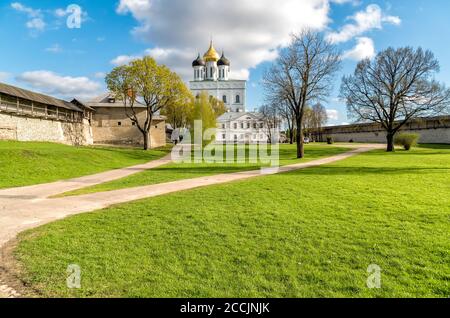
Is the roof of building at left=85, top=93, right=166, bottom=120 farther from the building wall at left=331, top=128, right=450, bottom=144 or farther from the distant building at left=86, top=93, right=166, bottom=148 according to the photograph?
the building wall at left=331, top=128, right=450, bottom=144

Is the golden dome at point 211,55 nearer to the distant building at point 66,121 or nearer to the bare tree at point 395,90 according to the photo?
the distant building at point 66,121

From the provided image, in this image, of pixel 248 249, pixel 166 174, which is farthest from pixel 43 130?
pixel 248 249

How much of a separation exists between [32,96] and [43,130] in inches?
167

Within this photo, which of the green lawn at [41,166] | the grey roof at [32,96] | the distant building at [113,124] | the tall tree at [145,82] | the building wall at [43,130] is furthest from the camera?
the distant building at [113,124]

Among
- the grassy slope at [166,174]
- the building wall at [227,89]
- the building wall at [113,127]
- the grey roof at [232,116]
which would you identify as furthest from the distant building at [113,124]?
the building wall at [227,89]

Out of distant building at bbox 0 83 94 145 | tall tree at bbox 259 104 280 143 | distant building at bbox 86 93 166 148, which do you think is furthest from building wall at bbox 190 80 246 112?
distant building at bbox 0 83 94 145

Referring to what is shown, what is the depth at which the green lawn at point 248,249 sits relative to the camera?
12.5 feet

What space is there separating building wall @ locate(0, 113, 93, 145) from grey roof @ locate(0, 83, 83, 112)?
86.9 inches

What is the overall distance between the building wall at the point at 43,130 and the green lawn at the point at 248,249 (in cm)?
2968

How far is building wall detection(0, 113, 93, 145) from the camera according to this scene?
2989 centimetres

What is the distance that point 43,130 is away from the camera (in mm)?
35562

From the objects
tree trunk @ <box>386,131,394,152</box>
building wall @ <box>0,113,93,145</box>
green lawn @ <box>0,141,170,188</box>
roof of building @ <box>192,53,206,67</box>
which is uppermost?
roof of building @ <box>192,53,206,67</box>

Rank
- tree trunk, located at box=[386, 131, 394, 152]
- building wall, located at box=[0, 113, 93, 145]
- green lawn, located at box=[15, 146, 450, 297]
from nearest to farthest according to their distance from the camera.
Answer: green lawn, located at box=[15, 146, 450, 297] < building wall, located at box=[0, 113, 93, 145] < tree trunk, located at box=[386, 131, 394, 152]
